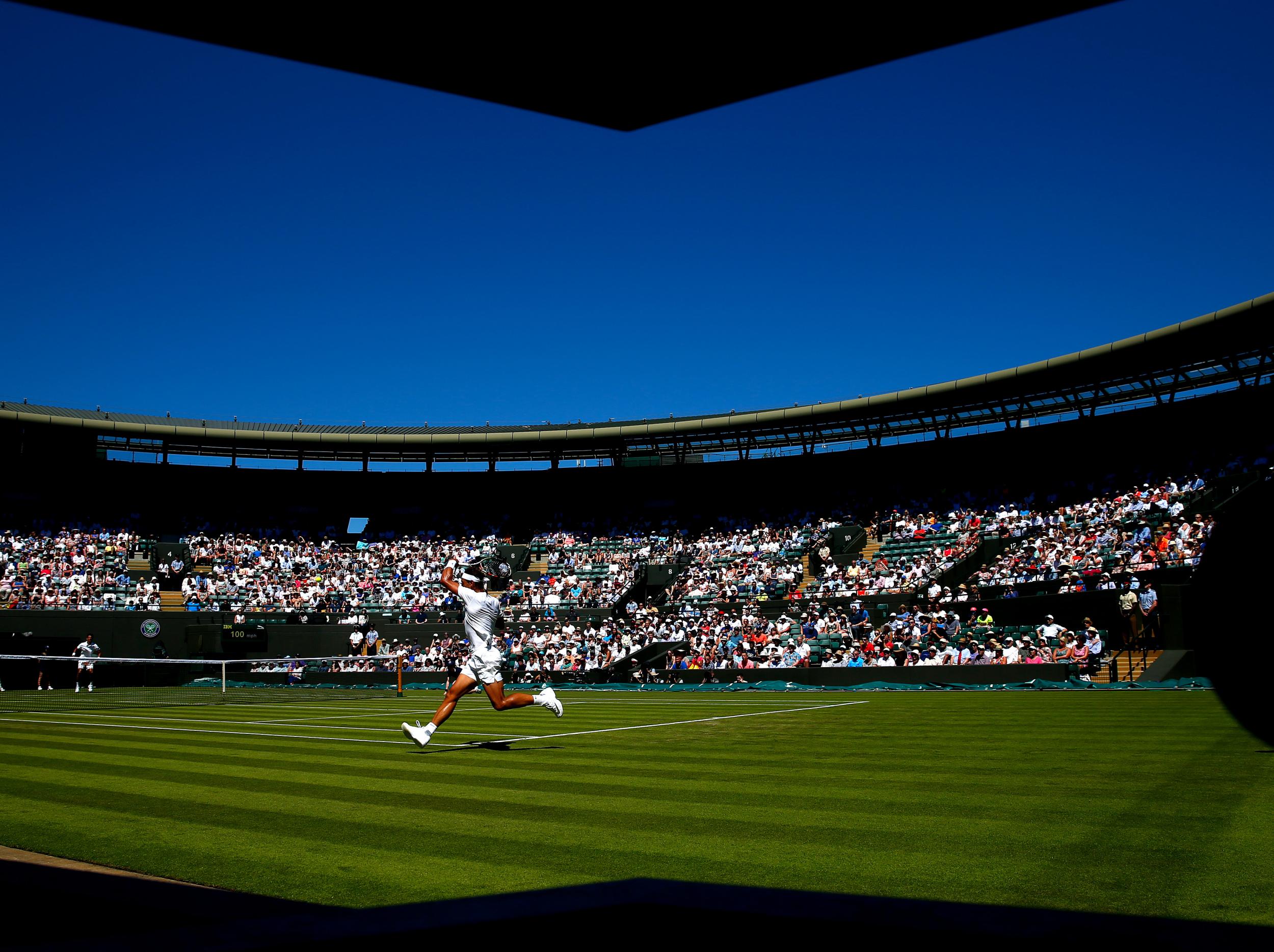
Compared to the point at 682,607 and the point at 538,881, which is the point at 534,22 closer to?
the point at 538,881

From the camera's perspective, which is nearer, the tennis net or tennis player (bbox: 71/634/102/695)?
the tennis net

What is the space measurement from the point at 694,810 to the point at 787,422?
40.1 metres

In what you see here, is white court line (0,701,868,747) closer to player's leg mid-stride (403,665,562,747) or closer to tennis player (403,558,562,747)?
player's leg mid-stride (403,665,562,747)

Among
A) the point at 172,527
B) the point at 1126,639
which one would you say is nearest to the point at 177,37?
the point at 1126,639

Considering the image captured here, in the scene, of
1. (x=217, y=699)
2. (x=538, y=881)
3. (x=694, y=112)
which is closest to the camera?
(x=694, y=112)

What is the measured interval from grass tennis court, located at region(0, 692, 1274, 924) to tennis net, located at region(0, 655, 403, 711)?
12.4 m

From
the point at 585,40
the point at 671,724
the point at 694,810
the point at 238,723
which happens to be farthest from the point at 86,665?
the point at 585,40

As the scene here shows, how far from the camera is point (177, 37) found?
271cm

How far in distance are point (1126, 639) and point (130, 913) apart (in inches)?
1010

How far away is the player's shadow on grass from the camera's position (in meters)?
11.0

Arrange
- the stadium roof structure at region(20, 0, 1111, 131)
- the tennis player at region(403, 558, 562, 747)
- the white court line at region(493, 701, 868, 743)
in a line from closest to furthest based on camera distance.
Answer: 1. the stadium roof structure at region(20, 0, 1111, 131)
2. the tennis player at region(403, 558, 562, 747)
3. the white court line at region(493, 701, 868, 743)

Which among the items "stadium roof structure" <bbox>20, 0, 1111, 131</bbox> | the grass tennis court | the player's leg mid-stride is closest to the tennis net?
the grass tennis court

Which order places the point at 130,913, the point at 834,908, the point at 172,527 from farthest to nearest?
the point at 172,527 < the point at 130,913 < the point at 834,908

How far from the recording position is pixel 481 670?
455 inches
